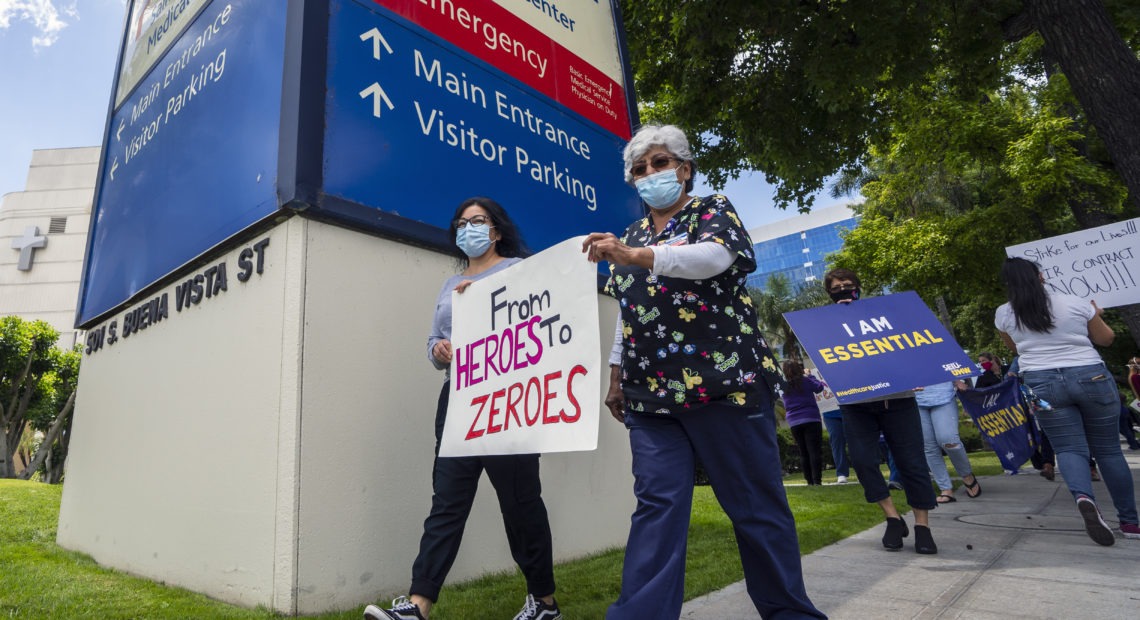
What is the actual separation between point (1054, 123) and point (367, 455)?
508 inches

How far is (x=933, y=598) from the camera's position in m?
2.63

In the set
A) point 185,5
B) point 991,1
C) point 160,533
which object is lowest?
point 160,533

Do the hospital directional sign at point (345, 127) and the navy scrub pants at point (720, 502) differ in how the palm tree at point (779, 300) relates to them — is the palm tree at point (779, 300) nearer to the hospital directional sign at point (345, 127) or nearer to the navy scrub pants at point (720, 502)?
the hospital directional sign at point (345, 127)

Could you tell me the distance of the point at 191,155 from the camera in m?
3.92

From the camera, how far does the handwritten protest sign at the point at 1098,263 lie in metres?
4.97

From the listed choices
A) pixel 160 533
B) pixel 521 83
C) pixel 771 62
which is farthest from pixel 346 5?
pixel 771 62

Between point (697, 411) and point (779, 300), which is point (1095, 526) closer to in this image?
point (697, 411)

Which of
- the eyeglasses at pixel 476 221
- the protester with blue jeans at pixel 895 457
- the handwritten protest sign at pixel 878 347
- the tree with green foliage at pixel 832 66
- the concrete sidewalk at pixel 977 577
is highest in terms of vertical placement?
the tree with green foliage at pixel 832 66

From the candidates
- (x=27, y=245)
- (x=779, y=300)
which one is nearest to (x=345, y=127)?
(x=779, y=300)

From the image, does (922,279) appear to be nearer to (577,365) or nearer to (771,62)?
(771,62)

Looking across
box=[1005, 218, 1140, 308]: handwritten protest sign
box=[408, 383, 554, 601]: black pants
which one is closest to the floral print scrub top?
box=[408, 383, 554, 601]: black pants

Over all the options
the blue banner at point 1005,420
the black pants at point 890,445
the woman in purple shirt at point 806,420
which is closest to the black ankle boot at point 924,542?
the black pants at point 890,445

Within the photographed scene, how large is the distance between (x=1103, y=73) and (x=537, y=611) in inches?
269

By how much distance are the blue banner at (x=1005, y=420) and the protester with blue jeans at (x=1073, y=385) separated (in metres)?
2.81
